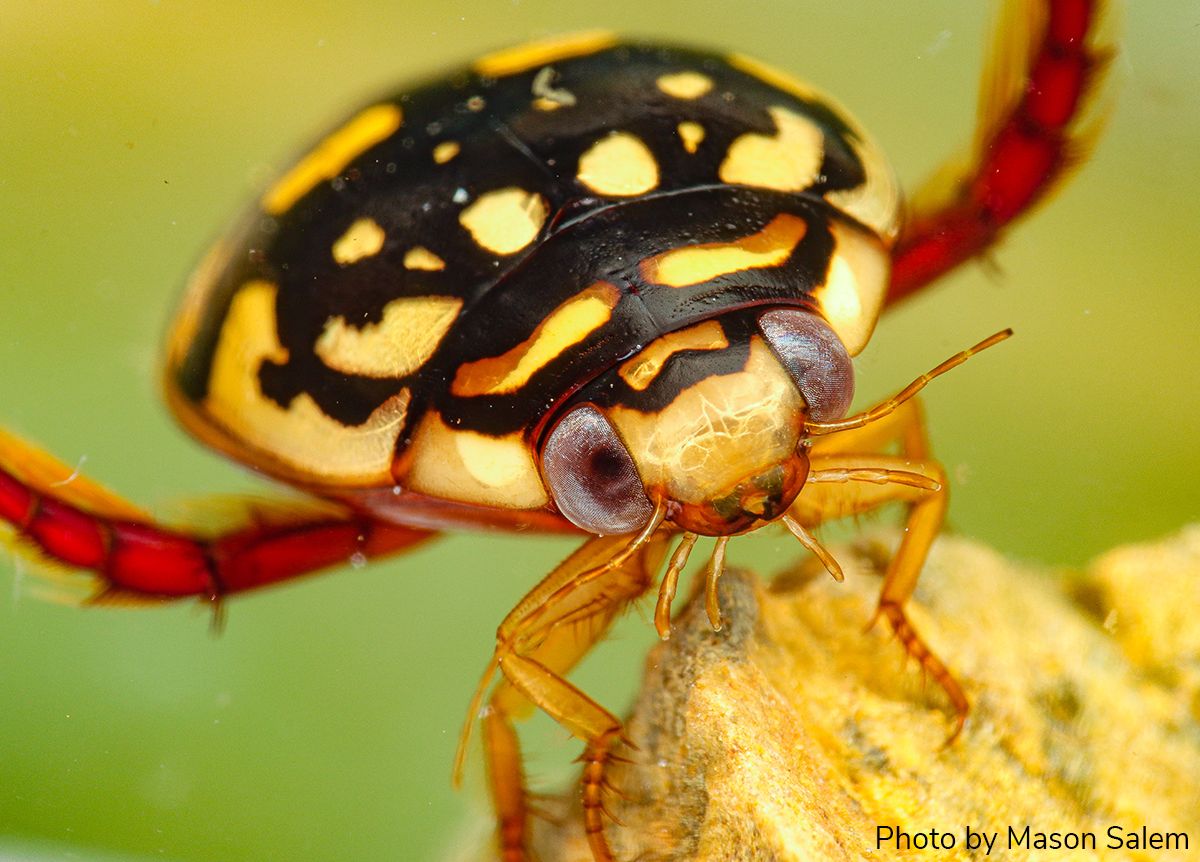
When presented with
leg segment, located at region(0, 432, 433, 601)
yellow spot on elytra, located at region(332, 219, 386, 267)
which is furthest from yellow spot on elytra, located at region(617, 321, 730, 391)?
leg segment, located at region(0, 432, 433, 601)

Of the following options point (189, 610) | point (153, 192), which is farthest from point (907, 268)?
point (153, 192)

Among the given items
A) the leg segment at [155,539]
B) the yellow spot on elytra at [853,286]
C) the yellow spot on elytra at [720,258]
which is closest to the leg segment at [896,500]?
the yellow spot on elytra at [853,286]

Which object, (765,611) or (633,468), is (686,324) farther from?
(765,611)

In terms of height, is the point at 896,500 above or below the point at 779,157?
below

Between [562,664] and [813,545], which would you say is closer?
[813,545]

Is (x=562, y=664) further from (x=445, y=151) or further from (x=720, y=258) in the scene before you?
(x=445, y=151)

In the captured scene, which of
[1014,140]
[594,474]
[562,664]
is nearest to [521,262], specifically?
[594,474]
